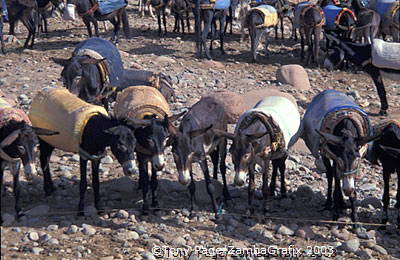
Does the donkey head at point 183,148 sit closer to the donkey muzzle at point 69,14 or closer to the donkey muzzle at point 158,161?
the donkey muzzle at point 158,161

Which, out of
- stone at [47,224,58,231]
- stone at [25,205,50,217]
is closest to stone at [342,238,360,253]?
stone at [47,224,58,231]

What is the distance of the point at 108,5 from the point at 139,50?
1.60 metres

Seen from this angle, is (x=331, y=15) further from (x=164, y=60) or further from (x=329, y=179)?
(x=329, y=179)

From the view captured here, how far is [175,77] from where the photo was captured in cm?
1655

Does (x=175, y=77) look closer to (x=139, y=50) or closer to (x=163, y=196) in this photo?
(x=139, y=50)

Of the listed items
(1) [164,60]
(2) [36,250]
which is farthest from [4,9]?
(2) [36,250]

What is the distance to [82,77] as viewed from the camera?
1158 centimetres

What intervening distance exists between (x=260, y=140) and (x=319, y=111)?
130 centimetres

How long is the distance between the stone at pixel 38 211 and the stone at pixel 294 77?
9450mm

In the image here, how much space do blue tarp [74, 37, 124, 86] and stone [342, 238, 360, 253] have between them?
5.78 meters

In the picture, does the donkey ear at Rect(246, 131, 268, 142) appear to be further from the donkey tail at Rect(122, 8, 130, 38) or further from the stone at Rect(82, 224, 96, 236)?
the donkey tail at Rect(122, 8, 130, 38)

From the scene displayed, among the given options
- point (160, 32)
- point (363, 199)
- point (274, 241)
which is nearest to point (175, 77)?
point (160, 32)

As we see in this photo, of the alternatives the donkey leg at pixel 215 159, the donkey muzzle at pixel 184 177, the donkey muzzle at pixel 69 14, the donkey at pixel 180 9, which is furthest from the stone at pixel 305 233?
the donkey muzzle at pixel 69 14

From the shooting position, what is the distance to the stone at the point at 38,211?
357 inches
